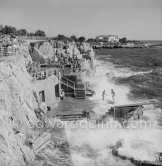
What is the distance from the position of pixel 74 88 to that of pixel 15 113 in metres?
14.6

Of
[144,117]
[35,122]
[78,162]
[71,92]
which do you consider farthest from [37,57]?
[78,162]

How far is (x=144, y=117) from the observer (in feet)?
89.8

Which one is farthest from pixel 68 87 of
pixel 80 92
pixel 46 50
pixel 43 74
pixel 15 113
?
pixel 46 50

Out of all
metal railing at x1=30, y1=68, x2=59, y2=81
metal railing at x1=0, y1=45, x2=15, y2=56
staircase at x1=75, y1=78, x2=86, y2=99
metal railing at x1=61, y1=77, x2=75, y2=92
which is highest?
metal railing at x1=0, y1=45, x2=15, y2=56

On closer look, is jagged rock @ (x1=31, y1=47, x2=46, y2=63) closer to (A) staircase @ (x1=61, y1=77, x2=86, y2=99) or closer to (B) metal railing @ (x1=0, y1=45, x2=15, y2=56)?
(A) staircase @ (x1=61, y1=77, x2=86, y2=99)

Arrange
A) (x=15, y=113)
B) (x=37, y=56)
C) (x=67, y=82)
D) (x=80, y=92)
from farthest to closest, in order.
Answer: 1. (x=37, y=56)
2. (x=67, y=82)
3. (x=80, y=92)
4. (x=15, y=113)

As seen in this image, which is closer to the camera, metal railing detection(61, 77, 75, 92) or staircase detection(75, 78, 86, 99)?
staircase detection(75, 78, 86, 99)

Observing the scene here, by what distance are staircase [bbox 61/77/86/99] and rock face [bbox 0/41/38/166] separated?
9882 millimetres

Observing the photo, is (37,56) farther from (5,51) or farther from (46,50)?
(5,51)

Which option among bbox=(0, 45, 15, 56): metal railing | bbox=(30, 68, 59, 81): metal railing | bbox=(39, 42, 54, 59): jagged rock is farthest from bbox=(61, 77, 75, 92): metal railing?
bbox=(39, 42, 54, 59): jagged rock

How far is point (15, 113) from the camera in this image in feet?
60.8

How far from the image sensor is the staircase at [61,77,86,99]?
105ft

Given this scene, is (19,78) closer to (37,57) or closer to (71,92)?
(71,92)

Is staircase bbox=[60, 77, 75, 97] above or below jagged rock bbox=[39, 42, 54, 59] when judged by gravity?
below
